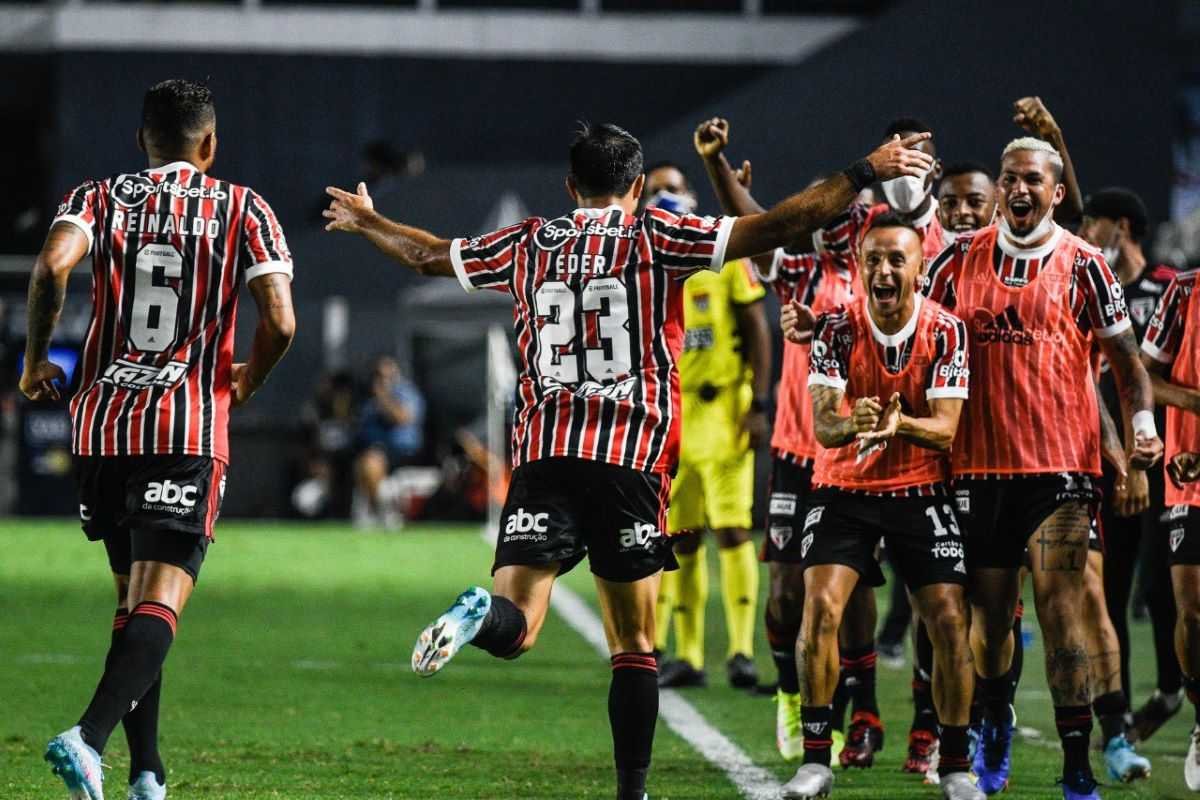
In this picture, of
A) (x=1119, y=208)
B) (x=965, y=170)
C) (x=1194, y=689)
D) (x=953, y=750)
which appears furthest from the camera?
(x=1119, y=208)

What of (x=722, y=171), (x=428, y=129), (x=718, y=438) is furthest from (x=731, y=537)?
(x=428, y=129)

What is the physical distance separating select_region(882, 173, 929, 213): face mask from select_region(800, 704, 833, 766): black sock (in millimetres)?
2350

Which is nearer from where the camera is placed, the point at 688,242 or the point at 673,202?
the point at 688,242

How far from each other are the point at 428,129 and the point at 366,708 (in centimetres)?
2289

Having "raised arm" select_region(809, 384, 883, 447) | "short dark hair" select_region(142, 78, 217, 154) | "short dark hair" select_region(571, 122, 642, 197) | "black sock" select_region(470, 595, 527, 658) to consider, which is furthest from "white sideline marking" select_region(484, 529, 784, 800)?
"short dark hair" select_region(142, 78, 217, 154)

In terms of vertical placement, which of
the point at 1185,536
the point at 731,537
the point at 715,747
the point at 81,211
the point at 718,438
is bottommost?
the point at 715,747

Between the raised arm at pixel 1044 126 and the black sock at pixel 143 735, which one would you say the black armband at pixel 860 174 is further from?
the black sock at pixel 143 735

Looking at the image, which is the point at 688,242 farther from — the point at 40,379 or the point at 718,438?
the point at 718,438

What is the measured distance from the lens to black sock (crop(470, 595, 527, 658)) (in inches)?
236

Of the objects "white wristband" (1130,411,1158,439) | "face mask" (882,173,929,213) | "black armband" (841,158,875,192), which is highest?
"face mask" (882,173,929,213)

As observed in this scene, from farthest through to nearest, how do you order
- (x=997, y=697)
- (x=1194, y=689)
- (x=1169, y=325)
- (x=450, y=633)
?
(x=1169, y=325) → (x=1194, y=689) → (x=997, y=697) → (x=450, y=633)

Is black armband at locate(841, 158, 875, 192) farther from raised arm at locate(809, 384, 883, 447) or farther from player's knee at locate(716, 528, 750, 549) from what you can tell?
player's knee at locate(716, 528, 750, 549)

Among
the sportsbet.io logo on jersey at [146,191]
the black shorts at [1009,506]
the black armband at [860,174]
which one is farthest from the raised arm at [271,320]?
the black shorts at [1009,506]

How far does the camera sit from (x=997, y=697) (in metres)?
7.39
